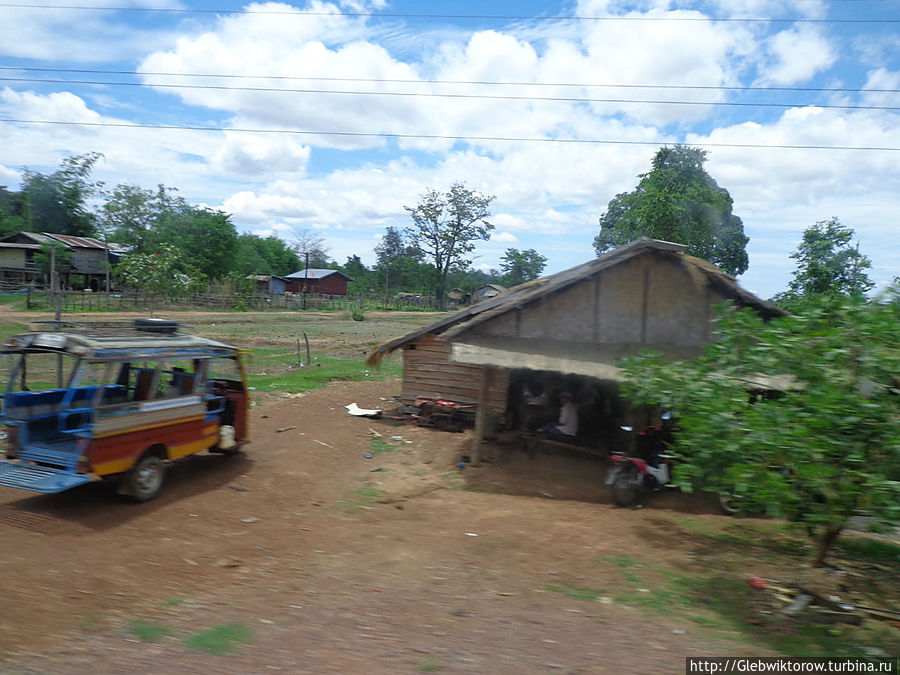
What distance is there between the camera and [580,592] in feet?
18.3

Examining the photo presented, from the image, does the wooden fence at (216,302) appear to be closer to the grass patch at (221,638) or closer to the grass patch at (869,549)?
the grass patch at (221,638)

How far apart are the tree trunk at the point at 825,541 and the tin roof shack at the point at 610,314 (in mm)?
4488

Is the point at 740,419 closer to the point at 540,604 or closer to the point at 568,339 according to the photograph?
the point at 540,604

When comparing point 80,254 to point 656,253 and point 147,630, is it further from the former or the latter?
point 147,630

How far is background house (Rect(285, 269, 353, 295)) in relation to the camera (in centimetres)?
7644

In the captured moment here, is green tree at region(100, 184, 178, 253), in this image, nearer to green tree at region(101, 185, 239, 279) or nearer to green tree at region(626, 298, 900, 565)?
green tree at region(101, 185, 239, 279)

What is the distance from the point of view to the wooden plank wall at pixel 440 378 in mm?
14703

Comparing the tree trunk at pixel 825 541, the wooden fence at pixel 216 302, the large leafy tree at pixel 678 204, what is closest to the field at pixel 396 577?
the tree trunk at pixel 825 541

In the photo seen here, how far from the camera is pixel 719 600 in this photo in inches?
214

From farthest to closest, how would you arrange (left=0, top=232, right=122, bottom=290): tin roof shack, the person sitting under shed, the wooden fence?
(left=0, top=232, right=122, bottom=290): tin roof shack, the wooden fence, the person sitting under shed

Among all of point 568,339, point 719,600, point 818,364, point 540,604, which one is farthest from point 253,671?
point 568,339

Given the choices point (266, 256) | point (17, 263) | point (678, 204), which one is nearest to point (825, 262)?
point (678, 204)

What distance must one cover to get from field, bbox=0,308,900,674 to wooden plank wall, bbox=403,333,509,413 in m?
4.20

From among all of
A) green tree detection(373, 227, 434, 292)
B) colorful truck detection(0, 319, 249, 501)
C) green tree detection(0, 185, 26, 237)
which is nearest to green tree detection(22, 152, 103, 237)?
green tree detection(0, 185, 26, 237)
